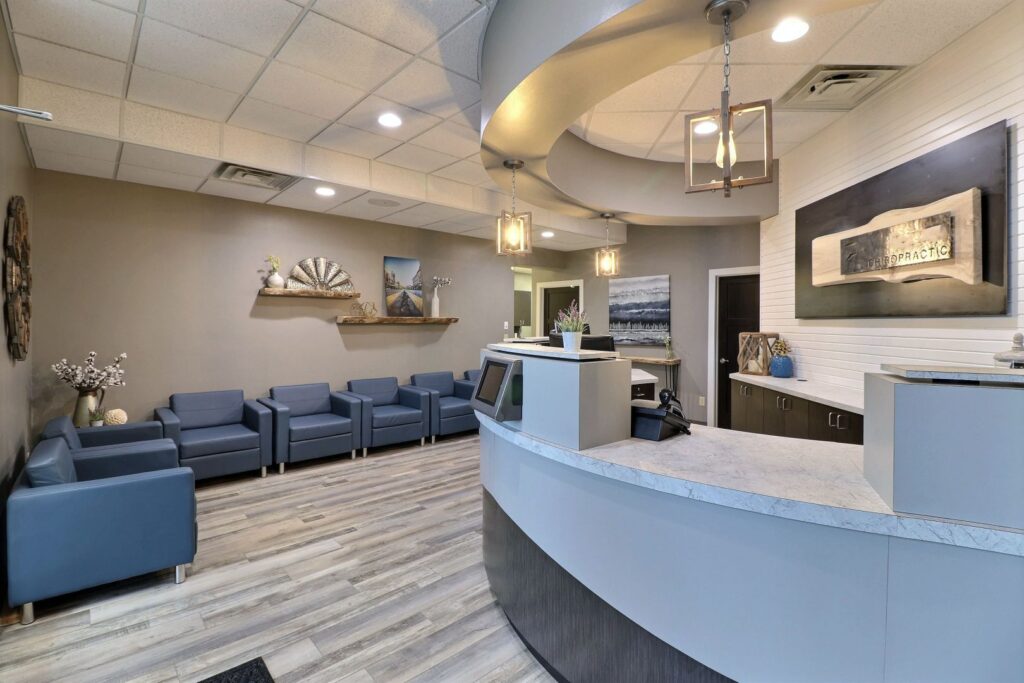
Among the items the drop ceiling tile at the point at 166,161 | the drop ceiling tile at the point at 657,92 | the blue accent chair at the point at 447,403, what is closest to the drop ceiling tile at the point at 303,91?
the drop ceiling tile at the point at 166,161

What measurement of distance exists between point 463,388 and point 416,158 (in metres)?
3.18

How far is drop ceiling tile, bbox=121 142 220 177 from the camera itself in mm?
3594

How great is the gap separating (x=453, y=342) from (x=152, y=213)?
3800 mm

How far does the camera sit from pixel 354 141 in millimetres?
4148

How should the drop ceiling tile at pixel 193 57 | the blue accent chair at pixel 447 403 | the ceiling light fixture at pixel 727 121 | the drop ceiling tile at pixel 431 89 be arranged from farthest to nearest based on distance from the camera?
1. the blue accent chair at pixel 447 403
2. the drop ceiling tile at pixel 431 89
3. the drop ceiling tile at pixel 193 57
4. the ceiling light fixture at pixel 727 121

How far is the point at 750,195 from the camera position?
485 cm

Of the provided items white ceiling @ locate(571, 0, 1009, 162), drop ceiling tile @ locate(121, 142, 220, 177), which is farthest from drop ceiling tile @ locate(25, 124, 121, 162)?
white ceiling @ locate(571, 0, 1009, 162)

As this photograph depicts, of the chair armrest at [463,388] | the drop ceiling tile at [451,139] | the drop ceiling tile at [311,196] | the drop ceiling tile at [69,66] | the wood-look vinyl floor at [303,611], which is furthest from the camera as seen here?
the chair armrest at [463,388]

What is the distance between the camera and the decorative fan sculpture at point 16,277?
8.94 feet

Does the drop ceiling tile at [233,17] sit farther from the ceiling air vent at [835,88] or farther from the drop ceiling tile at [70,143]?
the ceiling air vent at [835,88]

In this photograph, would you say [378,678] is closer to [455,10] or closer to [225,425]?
[455,10]

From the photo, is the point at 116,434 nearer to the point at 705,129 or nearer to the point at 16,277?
the point at 16,277

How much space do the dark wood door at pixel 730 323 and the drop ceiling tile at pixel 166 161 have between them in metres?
6.03

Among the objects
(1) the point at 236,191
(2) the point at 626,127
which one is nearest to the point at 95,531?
(1) the point at 236,191
